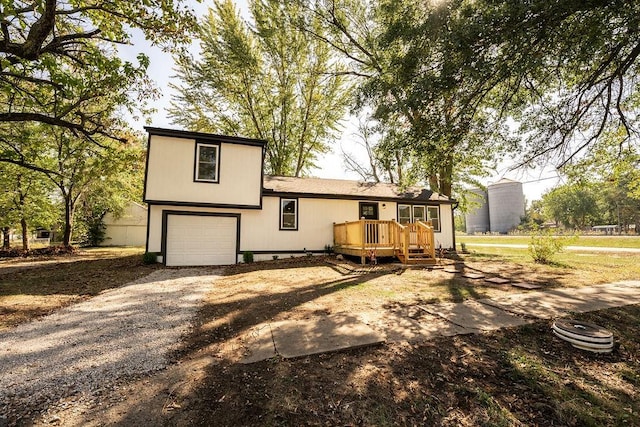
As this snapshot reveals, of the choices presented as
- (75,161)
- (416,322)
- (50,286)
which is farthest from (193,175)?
(75,161)

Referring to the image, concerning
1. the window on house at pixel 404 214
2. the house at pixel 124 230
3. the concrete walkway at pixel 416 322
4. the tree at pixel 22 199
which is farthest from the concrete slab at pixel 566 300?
the house at pixel 124 230

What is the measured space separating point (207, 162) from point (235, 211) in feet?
7.70

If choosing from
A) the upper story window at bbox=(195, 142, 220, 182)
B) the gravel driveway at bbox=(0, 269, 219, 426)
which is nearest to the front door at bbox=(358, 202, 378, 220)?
the upper story window at bbox=(195, 142, 220, 182)

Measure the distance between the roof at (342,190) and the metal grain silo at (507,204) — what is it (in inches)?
1461

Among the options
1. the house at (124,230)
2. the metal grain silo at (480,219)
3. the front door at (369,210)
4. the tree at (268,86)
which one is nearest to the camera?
the front door at (369,210)

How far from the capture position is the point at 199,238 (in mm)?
11430

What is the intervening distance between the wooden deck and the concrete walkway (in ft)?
16.1

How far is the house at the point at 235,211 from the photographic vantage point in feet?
35.5

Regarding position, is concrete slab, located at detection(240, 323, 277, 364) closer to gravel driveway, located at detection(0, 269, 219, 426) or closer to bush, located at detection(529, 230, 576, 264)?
gravel driveway, located at detection(0, 269, 219, 426)

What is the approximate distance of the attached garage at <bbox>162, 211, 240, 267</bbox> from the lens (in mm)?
11039

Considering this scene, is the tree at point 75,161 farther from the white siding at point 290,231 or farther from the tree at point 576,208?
the tree at point 576,208

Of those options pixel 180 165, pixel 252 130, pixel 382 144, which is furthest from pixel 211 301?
pixel 252 130

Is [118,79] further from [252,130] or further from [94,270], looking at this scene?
[252,130]

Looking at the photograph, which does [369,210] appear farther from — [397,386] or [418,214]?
[397,386]
